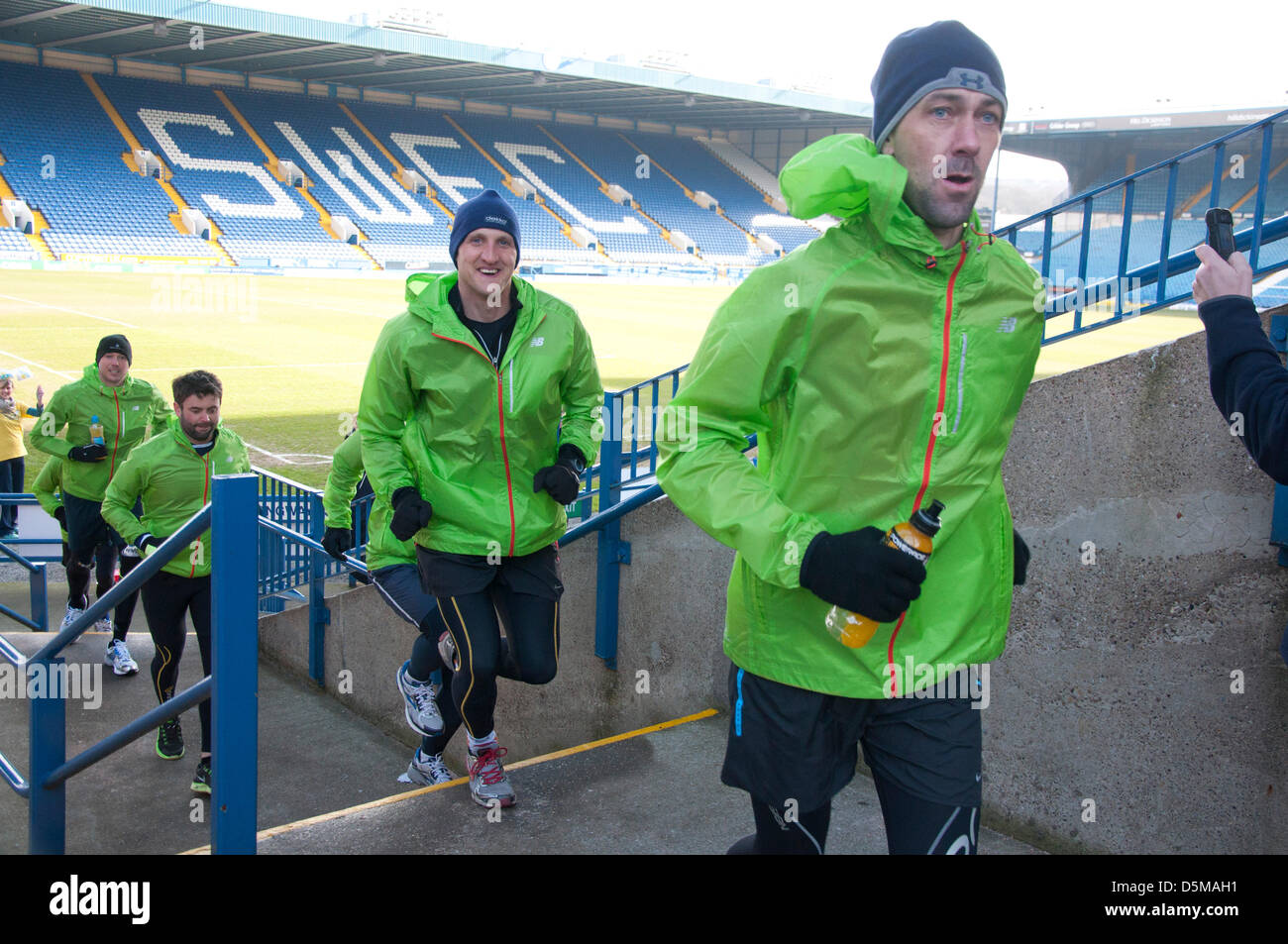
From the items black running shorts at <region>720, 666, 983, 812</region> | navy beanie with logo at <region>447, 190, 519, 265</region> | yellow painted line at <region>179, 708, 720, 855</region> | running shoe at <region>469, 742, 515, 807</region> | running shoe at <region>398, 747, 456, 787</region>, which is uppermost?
navy beanie with logo at <region>447, 190, 519, 265</region>

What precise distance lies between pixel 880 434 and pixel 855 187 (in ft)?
1.43

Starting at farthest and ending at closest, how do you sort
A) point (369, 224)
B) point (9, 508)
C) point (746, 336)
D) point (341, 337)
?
point (369, 224) < point (341, 337) < point (9, 508) < point (746, 336)

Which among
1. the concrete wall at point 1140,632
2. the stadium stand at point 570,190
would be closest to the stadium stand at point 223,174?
the stadium stand at point 570,190

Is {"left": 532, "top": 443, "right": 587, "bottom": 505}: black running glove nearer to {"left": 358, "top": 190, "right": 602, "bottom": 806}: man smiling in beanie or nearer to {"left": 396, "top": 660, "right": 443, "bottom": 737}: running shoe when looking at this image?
{"left": 358, "top": 190, "right": 602, "bottom": 806}: man smiling in beanie

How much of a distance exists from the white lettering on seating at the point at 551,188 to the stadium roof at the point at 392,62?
7.74 feet

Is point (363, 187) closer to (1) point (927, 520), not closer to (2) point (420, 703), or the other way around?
(2) point (420, 703)

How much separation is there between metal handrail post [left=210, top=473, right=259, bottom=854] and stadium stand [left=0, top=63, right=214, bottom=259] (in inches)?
1465

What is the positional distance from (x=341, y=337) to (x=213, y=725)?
72.3ft

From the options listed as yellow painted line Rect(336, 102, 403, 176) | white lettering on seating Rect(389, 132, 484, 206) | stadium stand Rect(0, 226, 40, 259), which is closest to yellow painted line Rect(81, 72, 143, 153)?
stadium stand Rect(0, 226, 40, 259)

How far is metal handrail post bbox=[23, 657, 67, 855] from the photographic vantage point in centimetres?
325

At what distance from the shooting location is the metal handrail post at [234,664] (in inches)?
83.5

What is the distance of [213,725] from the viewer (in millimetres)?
2146
